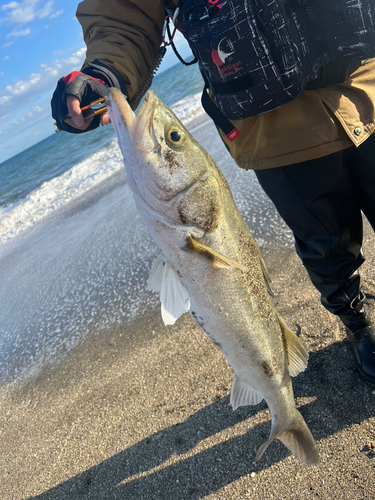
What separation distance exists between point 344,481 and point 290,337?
3.19ft

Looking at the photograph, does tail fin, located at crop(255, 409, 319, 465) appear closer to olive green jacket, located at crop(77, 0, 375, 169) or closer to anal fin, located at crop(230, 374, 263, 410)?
anal fin, located at crop(230, 374, 263, 410)

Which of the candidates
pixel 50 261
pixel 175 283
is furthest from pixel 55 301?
pixel 175 283

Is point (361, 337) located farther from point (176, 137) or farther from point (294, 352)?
point (176, 137)

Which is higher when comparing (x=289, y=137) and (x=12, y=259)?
(x=289, y=137)

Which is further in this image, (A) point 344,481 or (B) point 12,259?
(B) point 12,259

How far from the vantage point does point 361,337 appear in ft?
8.73

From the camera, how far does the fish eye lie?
171 cm

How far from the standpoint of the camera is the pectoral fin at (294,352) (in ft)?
6.92

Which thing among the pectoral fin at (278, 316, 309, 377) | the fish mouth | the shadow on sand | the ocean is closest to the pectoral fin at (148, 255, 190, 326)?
the fish mouth

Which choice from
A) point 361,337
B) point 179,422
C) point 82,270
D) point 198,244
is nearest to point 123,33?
point 198,244

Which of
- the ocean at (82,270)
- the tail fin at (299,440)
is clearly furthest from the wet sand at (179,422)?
the ocean at (82,270)

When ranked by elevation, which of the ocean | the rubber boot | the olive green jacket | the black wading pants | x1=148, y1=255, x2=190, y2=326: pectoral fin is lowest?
the rubber boot

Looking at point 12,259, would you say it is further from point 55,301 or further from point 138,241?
point 138,241

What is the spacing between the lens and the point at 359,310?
2.60 metres
